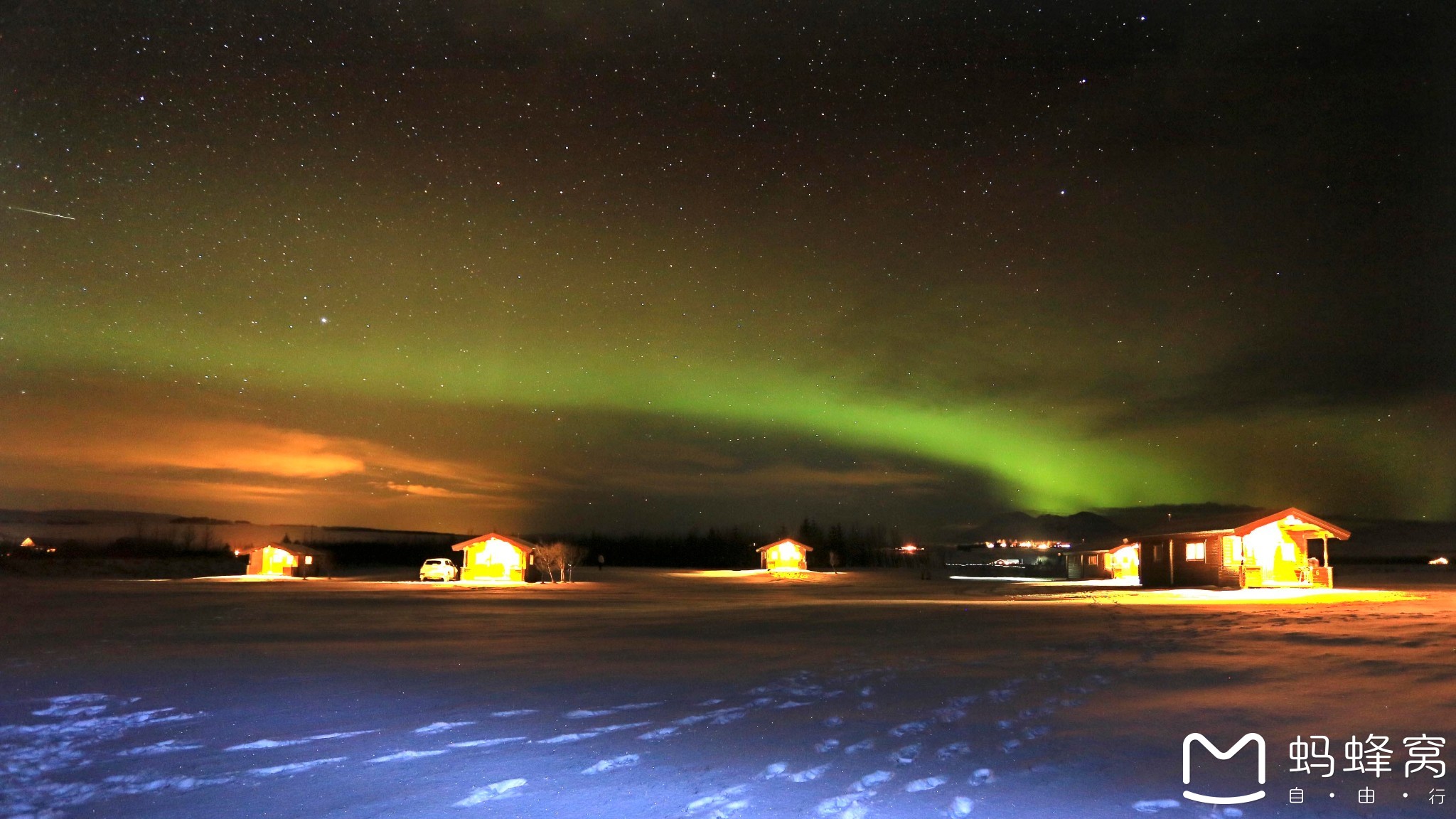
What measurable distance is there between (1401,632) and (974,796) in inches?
594

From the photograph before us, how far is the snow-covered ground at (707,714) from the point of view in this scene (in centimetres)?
679

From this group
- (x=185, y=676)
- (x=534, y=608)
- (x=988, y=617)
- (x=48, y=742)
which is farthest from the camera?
(x=534, y=608)

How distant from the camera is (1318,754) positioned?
780 centimetres

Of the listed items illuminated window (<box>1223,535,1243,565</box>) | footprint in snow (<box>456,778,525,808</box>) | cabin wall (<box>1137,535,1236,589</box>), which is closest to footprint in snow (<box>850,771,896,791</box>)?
footprint in snow (<box>456,778,525,808</box>)

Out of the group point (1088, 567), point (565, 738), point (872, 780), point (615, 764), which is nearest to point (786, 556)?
point (1088, 567)

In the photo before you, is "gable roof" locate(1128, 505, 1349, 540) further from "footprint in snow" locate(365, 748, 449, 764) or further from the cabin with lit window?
"footprint in snow" locate(365, 748, 449, 764)

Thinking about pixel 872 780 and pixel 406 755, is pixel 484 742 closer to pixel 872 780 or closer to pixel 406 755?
pixel 406 755

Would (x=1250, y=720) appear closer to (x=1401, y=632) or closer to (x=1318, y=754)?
(x=1318, y=754)

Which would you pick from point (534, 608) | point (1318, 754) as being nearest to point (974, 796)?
point (1318, 754)

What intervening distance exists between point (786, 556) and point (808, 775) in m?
73.6

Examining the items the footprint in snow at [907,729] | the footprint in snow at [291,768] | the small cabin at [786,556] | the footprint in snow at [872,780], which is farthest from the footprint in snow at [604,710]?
the small cabin at [786,556]

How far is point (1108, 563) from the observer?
2562 inches

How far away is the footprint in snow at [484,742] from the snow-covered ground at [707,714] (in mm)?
53

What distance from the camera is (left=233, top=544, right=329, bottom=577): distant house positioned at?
69.5 meters
